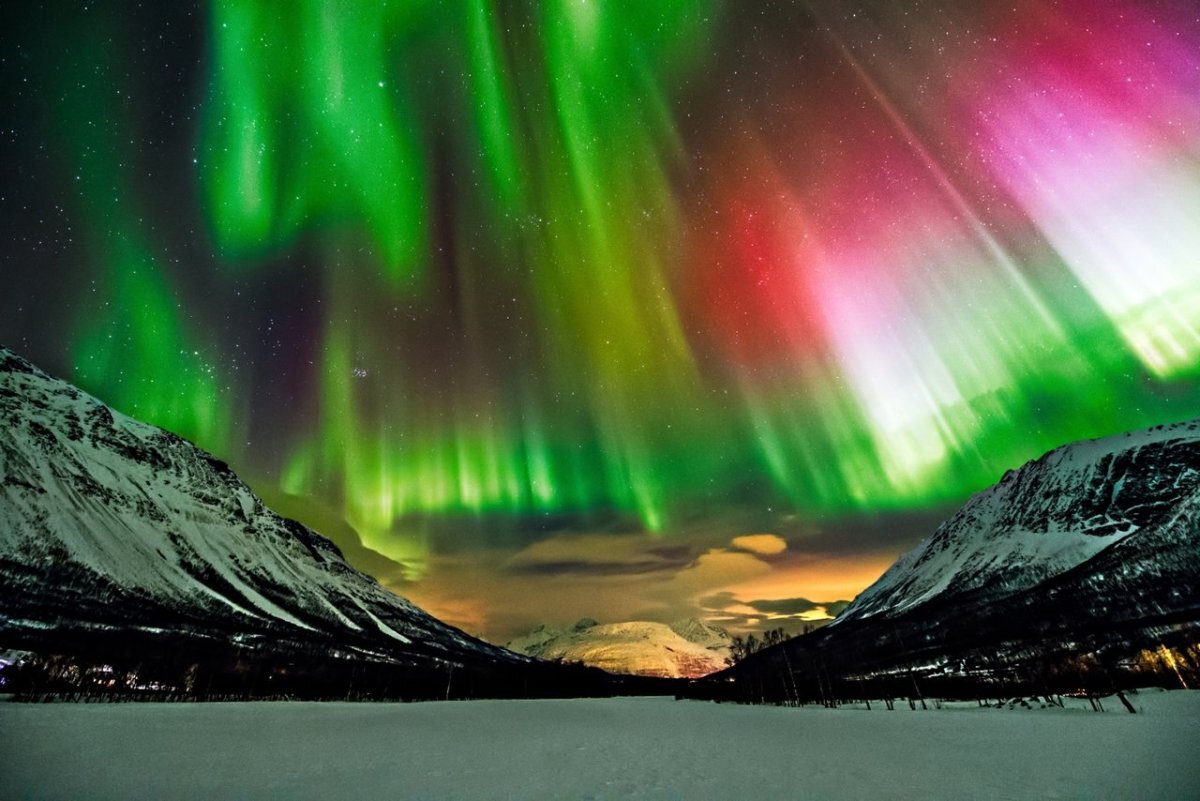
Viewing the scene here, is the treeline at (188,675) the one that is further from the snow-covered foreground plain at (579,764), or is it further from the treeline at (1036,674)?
the treeline at (1036,674)

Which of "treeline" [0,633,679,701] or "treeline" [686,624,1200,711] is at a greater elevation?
"treeline" [0,633,679,701]

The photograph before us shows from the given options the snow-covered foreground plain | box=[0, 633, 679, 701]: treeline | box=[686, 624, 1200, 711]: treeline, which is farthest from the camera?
box=[686, 624, 1200, 711]: treeline

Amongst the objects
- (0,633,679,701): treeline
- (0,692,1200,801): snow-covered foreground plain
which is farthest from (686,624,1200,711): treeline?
(0,633,679,701): treeline

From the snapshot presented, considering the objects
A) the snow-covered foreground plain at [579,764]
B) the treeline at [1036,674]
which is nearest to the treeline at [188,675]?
the snow-covered foreground plain at [579,764]

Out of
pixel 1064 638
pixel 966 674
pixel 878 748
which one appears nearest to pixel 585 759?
pixel 878 748

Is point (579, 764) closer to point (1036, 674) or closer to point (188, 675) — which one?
point (1036, 674)

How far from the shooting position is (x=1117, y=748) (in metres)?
37.8

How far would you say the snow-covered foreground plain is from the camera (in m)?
22.2

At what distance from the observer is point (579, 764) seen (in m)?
30.5

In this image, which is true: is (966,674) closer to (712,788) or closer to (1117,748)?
(1117,748)

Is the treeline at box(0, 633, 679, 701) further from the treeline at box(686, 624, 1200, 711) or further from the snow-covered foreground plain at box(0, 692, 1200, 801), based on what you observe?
the treeline at box(686, 624, 1200, 711)

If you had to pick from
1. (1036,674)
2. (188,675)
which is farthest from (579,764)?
(188,675)

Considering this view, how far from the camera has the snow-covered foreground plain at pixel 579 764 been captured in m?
22.2

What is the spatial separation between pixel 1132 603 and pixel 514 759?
268066 mm
